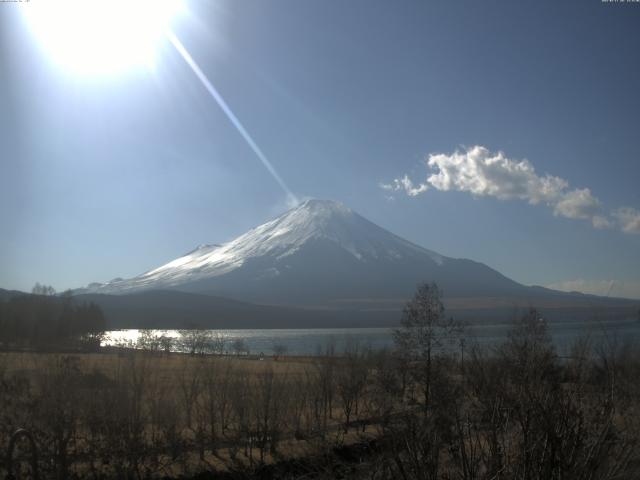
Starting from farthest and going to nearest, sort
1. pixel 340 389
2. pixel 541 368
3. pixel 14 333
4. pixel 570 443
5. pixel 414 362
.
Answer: pixel 14 333 → pixel 414 362 → pixel 340 389 → pixel 541 368 → pixel 570 443

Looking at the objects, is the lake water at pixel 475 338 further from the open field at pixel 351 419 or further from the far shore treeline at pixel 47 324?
the far shore treeline at pixel 47 324

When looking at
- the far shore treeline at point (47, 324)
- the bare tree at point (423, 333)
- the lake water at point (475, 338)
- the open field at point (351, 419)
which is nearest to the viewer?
the open field at point (351, 419)

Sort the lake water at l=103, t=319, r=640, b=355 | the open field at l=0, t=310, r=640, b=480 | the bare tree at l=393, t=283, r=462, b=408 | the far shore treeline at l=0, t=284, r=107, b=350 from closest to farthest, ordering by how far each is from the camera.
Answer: the open field at l=0, t=310, r=640, b=480, the lake water at l=103, t=319, r=640, b=355, the bare tree at l=393, t=283, r=462, b=408, the far shore treeline at l=0, t=284, r=107, b=350

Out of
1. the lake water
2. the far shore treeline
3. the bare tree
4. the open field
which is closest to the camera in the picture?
the open field

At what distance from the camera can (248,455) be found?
16.4 metres

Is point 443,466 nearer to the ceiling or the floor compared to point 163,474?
nearer to the ceiling

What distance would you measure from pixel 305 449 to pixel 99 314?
59.7 meters

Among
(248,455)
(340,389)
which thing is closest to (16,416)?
(248,455)

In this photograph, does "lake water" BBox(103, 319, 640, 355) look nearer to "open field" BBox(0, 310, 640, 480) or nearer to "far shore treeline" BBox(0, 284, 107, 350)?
"open field" BBox(0, 310, 640, 480)

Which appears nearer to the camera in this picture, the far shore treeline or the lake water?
the lake water

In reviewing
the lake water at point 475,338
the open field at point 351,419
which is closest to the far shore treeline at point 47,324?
the lake water at point 475,338

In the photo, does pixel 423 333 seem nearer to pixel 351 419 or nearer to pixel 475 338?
pixel 351 419

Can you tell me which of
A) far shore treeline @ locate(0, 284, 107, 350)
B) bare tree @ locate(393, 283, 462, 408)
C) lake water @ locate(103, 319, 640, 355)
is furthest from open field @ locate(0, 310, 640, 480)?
far shore treeline @ locate(0, 284, 107, 350)

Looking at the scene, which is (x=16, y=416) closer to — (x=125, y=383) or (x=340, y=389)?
(x=125, y=383)
